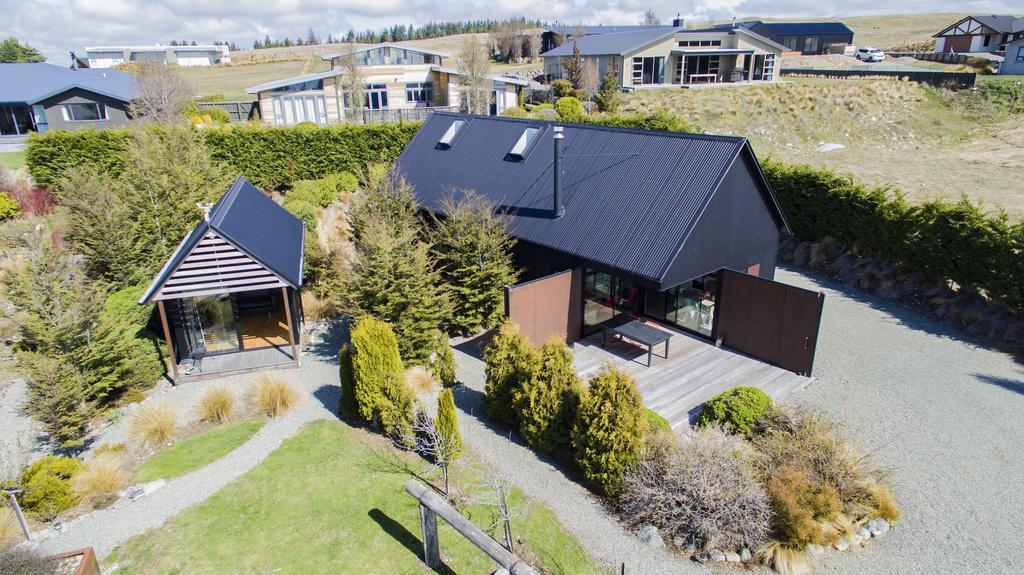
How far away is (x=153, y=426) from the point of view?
11898 mm

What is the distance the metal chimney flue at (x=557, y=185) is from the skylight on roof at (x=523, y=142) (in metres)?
2.70

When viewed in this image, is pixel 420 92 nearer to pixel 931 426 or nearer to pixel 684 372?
pixel 684 372

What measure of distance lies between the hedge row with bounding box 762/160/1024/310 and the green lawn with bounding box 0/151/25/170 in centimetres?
3810

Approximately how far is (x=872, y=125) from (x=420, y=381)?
145 ft

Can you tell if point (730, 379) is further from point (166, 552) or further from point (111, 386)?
point (111, 386)

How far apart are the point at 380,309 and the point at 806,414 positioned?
9441 millimetres

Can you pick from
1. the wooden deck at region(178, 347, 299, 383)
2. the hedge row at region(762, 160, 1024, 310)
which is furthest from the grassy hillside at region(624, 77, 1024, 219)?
the wooden deck at region(178, 347, 299, 383)

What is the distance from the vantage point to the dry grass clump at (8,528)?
906 cm

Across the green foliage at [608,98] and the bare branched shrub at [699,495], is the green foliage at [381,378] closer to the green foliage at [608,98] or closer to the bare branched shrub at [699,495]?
the bare branched shrub at [699,495]

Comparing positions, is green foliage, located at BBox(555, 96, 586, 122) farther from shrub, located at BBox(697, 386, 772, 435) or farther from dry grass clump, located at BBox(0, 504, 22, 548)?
dry grass clump, located at BBox(0, 504, 22, 548)

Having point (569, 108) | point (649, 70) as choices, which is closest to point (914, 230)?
point (569, 108)

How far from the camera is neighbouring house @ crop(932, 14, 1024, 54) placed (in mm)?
66562

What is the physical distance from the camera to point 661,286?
42.8 ft

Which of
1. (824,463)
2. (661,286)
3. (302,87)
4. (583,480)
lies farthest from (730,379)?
(302,87)
